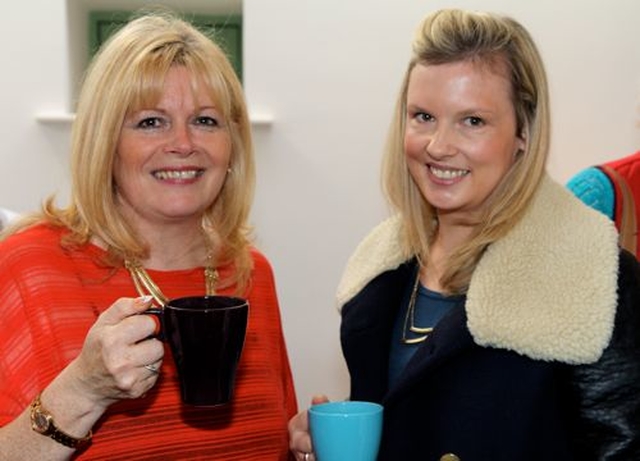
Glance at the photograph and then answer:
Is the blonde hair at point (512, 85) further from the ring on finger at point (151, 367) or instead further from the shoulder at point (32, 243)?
the shoulder at point (32, 243)

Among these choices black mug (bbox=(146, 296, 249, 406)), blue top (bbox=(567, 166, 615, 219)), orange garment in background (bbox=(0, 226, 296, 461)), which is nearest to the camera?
black mug (bbox=(146, 296, 249, 406))

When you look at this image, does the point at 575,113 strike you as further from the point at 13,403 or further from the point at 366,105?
the point at 13,403

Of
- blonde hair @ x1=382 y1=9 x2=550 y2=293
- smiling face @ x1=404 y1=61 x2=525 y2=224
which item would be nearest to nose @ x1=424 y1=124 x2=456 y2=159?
smiling face @ x1=404 y1=61 x2=525 y2=224

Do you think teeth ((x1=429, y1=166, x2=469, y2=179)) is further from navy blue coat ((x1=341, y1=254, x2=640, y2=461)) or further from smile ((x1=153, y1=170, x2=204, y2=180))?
smile ((x1=153, y1=170, x2=204, y2=180))

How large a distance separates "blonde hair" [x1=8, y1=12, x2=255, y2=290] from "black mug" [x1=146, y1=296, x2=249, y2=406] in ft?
1.28

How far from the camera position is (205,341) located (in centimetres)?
116

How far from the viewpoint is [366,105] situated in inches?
111

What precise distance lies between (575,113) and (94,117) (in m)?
1.82

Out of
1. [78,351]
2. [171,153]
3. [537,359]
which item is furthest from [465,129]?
[78,351]

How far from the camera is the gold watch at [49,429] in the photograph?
1.24 metres

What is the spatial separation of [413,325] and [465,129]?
0.38 metres

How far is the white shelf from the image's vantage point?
2750 millimetres

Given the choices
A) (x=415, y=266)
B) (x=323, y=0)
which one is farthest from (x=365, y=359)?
(x=323, y=0)

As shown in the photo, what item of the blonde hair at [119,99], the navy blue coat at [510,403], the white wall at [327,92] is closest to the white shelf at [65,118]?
the white wall at [327,92]
